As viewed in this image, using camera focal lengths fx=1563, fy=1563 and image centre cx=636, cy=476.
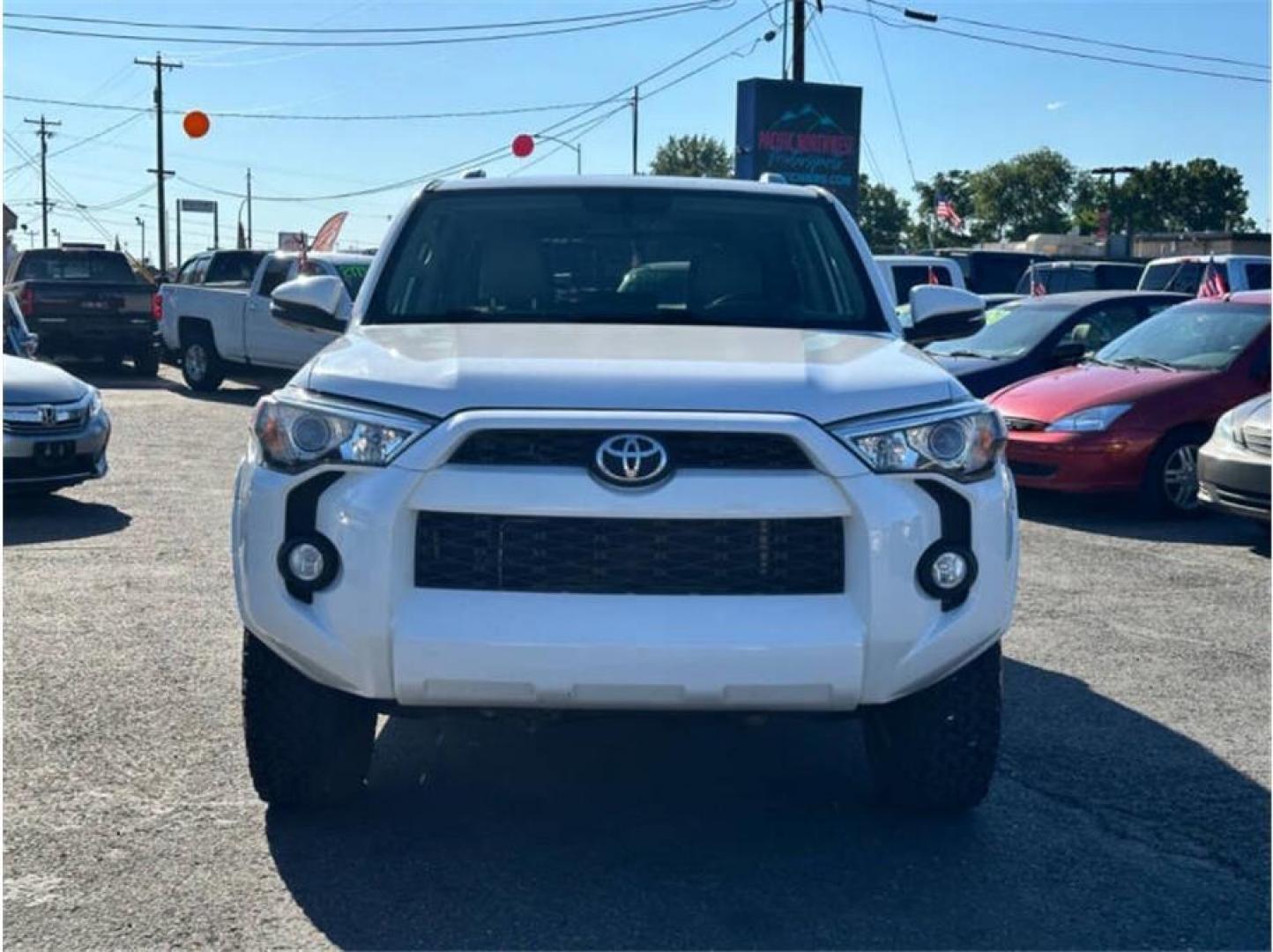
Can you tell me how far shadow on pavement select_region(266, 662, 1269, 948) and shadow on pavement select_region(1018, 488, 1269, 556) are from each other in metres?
4.80

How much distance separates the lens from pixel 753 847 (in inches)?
167

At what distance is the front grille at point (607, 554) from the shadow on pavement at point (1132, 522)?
6.48 m

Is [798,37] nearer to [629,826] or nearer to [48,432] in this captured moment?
[48,432]

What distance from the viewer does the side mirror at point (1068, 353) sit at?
41.9ft

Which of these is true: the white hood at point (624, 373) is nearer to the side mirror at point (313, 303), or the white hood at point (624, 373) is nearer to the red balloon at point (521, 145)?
the side mirror at point (313, 303)

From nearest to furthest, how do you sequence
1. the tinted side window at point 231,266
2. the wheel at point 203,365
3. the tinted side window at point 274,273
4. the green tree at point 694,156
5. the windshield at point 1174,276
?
1. the tinted side window at point 274,273
2. the wheel at point 203,365
3. the windshield at point 1174,276
4. the tinted side window at point 231,266
5. the green tree at point 694,156

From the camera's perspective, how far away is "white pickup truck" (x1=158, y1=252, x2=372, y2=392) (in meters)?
19.0

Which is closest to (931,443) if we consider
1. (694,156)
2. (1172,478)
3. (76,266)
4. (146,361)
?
(1172,478)

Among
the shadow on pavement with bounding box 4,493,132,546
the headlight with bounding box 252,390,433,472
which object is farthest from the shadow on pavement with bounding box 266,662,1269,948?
the shadow on pavement with bounding box 4,493,132,546

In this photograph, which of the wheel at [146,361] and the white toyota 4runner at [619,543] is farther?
the wheel at [146,361]

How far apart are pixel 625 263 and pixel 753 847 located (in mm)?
2043

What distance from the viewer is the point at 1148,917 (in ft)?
12.6

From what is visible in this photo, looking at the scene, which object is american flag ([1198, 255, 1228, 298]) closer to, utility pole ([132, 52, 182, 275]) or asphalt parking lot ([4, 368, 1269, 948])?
asphalt parking lot ([4, 368, 1269, 948])

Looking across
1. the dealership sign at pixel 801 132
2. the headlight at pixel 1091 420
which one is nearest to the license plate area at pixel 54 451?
the headlight at pixel 1091 420
